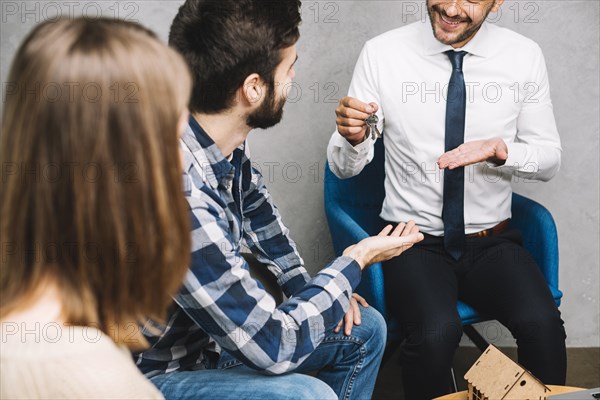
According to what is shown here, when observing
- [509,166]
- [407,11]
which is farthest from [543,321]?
[407,11]

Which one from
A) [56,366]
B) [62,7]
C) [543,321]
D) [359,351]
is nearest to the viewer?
[56,366]

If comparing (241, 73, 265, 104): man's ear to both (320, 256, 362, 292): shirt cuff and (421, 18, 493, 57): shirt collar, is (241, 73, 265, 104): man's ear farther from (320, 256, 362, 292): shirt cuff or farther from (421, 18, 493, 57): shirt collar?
(421, 18, 493, 57): shirt collar

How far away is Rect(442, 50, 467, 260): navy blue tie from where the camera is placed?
2.10 meters

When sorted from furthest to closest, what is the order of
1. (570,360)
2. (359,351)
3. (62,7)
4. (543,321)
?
1. (570,360)
2. (62,7)
3. (543,321)
4. (359,351)

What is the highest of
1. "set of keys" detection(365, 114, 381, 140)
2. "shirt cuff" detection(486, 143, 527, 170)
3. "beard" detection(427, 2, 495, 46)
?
"beard" detection(427, 2, 495, 46)

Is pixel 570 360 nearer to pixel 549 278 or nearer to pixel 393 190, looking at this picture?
pixel 549 278

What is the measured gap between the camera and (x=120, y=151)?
82cm

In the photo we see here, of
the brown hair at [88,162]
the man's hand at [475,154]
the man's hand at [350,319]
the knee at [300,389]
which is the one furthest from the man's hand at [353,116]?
the brown hair at [88,162]

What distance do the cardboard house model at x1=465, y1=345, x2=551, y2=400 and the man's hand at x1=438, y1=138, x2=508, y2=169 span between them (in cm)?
64

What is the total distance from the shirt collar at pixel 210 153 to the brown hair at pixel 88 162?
558 mm

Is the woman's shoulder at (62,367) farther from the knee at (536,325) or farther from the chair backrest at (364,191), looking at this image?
the chair backrest at (364,191)

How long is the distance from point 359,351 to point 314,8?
125cm

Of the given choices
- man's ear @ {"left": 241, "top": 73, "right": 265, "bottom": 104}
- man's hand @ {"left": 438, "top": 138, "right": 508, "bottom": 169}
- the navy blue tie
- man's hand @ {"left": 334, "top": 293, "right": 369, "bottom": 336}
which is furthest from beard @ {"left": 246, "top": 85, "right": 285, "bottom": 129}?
the navy blue tie

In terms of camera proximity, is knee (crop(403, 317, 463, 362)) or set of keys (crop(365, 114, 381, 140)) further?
set of keys (crop(365, 114, 381, 140))
